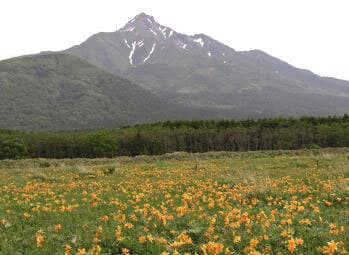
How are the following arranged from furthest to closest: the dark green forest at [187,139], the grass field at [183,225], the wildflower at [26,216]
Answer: the dark green forest at [187,139] → the wildflower at [26,216] → the grass field at [183,225]

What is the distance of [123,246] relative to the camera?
7891mm

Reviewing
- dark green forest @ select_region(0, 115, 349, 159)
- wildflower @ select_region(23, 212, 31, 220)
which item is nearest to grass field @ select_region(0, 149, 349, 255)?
wildflower @ select_region(23, 212, 31, 220)

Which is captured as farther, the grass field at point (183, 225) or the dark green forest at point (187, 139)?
the dark green forest at point (187, 139)

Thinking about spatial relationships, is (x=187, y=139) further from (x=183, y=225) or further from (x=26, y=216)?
(x=183, y=225)

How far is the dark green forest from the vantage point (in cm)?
9112

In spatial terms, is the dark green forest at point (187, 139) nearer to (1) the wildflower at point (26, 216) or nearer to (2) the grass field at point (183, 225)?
(2) the grass field at point (183, 225)

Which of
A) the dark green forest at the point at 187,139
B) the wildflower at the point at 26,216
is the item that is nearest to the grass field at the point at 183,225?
the wildflower at the point at 26,216

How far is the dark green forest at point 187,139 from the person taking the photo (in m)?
91.1

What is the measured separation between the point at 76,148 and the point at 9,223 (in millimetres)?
90964

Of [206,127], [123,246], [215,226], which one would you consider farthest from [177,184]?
[206,127]

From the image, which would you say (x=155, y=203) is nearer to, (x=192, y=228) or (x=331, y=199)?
(x=192, y=228)

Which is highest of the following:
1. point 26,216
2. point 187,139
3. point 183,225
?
point 183,225

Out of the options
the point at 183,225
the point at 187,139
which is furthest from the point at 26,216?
the point at 187,139

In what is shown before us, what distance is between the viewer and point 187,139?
105 m
